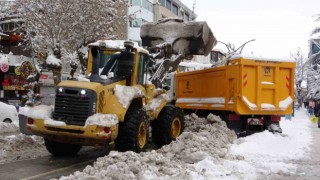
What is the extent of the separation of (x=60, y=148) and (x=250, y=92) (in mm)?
5530

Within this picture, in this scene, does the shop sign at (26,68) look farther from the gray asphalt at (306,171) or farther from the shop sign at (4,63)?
the gray asphalt at (306,171)

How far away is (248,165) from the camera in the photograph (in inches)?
365

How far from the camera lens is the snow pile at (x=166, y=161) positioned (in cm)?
770

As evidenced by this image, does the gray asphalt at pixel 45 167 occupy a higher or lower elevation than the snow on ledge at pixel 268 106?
lower

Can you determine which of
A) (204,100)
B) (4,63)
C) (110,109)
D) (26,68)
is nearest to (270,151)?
(204,100)

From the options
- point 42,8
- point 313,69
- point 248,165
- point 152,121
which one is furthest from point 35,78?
point 313,69

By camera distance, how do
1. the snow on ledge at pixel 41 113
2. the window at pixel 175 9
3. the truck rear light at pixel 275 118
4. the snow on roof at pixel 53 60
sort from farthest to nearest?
the window at pixel 175 9 → the snow on roof at pixel 53 60 → the truck rear light at pixel 275 118 → the snow on ledge at pixel 41 113

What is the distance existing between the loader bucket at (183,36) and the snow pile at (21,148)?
482cm

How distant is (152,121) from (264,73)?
3.81m

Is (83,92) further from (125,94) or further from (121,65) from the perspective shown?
(121,65)

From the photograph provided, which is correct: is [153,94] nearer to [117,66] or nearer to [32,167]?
[117,66]

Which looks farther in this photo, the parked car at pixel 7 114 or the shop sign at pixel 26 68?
the shop sign at pixel 26 68

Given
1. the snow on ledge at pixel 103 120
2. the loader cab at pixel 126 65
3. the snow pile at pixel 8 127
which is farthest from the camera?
the snow pile at pixel 8 127

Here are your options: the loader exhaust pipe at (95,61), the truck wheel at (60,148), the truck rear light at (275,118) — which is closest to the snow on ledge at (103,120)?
the loader exhaust pipe at (95,61)
